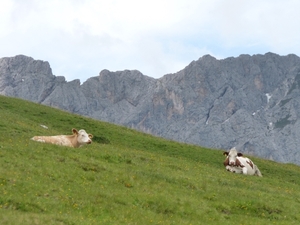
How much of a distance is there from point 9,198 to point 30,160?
229 inches

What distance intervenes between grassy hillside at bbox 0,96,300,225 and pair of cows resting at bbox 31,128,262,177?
2.30m

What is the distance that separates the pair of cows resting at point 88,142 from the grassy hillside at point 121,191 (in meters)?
2.30

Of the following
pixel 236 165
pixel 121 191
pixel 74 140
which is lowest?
pixel 121 191

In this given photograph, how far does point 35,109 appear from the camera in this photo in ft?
171

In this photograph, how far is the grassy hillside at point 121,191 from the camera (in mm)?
17016

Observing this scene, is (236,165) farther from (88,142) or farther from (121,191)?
(121,191)

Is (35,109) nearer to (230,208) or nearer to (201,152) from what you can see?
(201,152)

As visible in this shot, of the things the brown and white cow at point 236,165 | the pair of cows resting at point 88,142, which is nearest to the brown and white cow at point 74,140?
the pair of cows resting at point 88,142

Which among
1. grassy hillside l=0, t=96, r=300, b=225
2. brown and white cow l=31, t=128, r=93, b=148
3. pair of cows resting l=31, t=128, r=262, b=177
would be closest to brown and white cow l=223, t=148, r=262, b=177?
pair of cows resting l=31, t=128, r=262, b=177

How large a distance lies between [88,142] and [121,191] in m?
11.4

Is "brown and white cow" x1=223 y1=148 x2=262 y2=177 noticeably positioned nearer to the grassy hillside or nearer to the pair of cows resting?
the pair of cows resting

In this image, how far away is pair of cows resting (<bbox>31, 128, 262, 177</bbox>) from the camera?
99.0 ft

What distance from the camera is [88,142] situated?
1252 inches

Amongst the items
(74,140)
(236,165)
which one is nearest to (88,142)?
(74,140)
